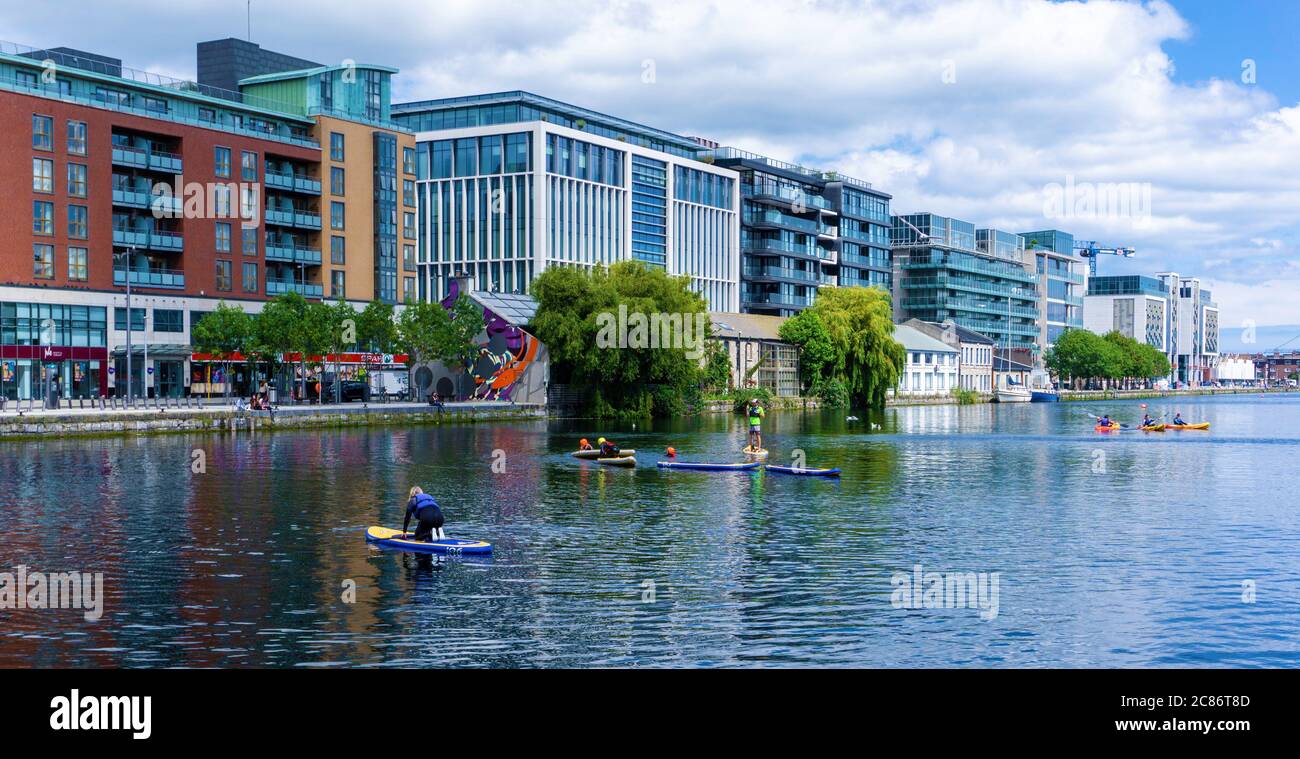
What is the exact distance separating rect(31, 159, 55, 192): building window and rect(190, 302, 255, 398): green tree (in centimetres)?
1636

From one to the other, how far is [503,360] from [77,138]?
1602 inches

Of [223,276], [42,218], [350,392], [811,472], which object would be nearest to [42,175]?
[42,218]

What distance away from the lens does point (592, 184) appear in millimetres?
157875

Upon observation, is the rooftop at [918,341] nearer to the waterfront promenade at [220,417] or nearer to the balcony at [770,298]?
the balcony at [770,298]

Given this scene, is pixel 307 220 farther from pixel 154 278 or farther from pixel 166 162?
pixel 154 278

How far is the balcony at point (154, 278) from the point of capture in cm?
10581

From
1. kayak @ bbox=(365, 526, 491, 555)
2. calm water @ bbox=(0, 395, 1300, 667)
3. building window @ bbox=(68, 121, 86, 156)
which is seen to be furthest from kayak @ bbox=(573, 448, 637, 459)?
building window @ bbox=(68, 121, 86, 156)

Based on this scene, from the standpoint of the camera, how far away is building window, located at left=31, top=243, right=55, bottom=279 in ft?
326

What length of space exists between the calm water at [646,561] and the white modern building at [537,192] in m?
87.0

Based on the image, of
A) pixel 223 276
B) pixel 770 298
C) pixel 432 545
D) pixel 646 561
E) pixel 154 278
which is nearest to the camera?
pixel 646 561

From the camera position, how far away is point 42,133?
99.8m

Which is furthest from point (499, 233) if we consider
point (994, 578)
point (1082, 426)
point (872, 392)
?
point (994, 578)
